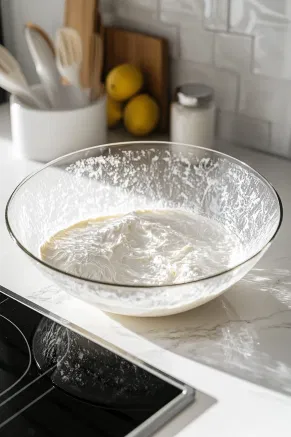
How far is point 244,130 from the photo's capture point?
1.42 metres

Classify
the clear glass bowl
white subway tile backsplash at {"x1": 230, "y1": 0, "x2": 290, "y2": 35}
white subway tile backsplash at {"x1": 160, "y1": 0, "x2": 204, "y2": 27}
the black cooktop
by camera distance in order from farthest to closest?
white subway tile backsplash at {"x1": 160, "y1": 0, "x2": 204, "y2": 27}, white subway tile backsplash at {"x1": 230, "y1": 0, "x2": 290, "y2": 35}, the clear glass bowl, the black cooktop

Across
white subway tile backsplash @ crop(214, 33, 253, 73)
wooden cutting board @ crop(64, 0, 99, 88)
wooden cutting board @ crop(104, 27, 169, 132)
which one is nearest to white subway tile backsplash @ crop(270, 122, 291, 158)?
white subway tile backsplash @ crop(214, 33, 253, 73)

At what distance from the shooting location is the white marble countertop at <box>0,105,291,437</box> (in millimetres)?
791

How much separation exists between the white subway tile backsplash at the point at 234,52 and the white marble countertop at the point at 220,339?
0.38 metres

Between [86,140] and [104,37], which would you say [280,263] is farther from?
[104,37]

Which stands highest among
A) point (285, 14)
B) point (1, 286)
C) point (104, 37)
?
point (285, 14)

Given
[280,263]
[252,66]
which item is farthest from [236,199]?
[252,66]

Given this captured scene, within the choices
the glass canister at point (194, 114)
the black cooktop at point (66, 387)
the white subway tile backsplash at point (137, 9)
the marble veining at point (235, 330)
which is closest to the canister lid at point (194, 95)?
the glass canister at point (194, 114)

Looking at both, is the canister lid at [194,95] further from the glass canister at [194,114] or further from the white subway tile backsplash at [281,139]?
the white subway tile backsplash at [281,139]

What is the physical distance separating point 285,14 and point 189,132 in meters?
0.25

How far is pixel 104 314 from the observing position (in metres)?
0.95

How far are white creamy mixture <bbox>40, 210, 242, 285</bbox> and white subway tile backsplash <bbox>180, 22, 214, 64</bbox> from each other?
430mm

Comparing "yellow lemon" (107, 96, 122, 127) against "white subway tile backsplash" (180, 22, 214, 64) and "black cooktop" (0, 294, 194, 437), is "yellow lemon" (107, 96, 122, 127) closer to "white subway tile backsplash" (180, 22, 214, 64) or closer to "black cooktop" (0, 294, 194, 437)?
"white subway tile backsplash" (180, 22, 214, 64)

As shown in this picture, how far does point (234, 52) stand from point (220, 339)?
0.63 meters
